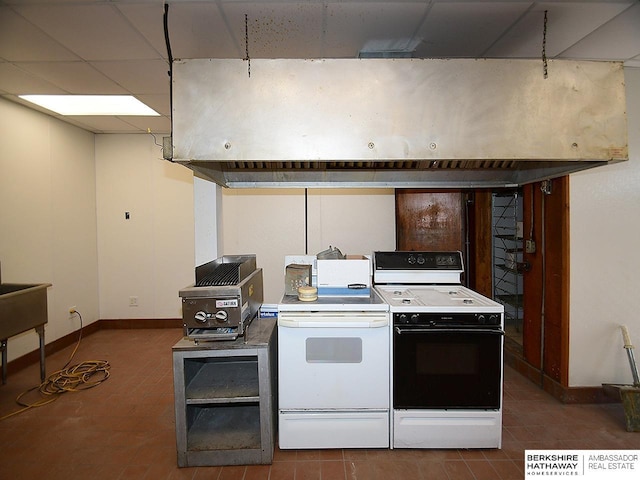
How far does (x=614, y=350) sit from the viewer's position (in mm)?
2834

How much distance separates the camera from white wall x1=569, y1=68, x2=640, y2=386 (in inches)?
110

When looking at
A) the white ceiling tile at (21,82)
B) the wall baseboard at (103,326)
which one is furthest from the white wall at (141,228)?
the white ceiling tile at (21,82)

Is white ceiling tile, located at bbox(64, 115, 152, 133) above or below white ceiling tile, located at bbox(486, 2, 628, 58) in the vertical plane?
above

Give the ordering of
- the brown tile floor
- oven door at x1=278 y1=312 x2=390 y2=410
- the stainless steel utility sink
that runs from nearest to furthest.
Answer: the brown tile floor, oven door at x1=278 y1=312 x2=390 y2=410, the stainless steel utility sink

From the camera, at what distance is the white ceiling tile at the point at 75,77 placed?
277cm

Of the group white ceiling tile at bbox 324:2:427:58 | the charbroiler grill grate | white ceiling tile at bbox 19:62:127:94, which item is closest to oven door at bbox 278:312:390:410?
the charbroiler grill grate

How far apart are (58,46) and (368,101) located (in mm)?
2495

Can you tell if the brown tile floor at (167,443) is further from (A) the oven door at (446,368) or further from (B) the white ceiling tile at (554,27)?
(B) the white ceiling tile at (554,27)

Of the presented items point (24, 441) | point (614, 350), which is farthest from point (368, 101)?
point (24, 441)

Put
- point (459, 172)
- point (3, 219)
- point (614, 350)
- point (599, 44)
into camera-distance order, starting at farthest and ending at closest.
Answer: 1. point (3, 219)
2. point (614, 350)
3. point (459, 172)
4. point (599, 44)

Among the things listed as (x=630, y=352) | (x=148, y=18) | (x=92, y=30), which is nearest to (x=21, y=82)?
(x=92, y=30)

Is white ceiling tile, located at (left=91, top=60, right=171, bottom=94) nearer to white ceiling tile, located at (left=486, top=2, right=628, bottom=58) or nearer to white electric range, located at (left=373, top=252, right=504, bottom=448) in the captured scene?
white ceiling tile, located at (left=486, top=2, right=628, bottom=58)

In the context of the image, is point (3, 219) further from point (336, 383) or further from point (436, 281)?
point (436, 281)

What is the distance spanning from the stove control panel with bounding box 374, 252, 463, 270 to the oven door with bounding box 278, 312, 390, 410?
30.3 inches
